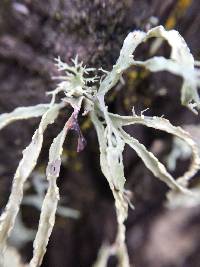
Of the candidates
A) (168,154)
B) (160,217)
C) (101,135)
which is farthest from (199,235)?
(101,135)

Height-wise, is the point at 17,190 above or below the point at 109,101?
below

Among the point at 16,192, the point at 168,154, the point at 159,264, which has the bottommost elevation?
the point at 16,192

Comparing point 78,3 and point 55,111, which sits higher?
point 78,3

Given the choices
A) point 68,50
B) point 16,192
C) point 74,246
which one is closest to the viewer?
point 16,192

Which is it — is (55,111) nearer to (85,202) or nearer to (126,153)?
(126,153)

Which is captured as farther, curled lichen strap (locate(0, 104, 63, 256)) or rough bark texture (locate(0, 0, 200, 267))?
rough bark texture (locate(0, 0, 200, 267))

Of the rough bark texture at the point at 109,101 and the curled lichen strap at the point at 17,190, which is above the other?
the rough bark texture at the point at 109,101

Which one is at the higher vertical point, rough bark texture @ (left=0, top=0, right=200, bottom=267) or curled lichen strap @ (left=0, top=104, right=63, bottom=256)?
rough bark texture @ (left=0, top=0, right=200, bottom=267)

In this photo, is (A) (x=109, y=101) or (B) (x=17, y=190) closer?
(B) (x=17, y=190)
